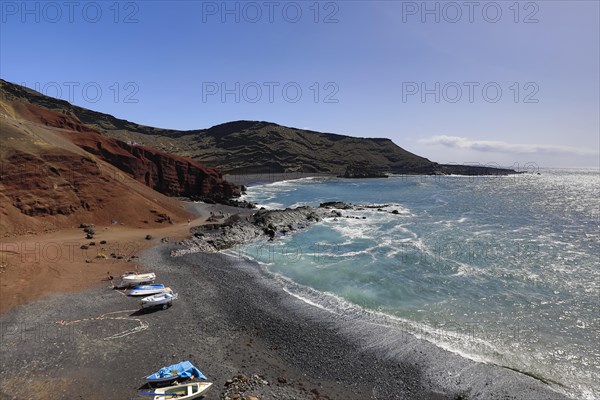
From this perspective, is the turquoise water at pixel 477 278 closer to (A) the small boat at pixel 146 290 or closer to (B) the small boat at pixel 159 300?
(A) the small boat at pixel 146 290

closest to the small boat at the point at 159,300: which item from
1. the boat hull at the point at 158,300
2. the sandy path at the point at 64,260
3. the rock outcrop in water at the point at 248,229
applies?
the boat hull at the point at 158,300

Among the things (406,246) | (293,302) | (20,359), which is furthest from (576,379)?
(20,359)

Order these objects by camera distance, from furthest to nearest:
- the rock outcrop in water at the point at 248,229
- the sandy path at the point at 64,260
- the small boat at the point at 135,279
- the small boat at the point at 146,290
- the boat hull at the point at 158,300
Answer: the rock outcrop in water at the point at 248,229, the small boat at the point at 135,279, the small boat at the point at 146,290, the sandy path at the point at 64,260, the boat hull at the point at 158,300

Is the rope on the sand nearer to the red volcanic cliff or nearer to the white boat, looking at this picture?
the white boat

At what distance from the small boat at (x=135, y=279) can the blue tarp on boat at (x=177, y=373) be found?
12.8m

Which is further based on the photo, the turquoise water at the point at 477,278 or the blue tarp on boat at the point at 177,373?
the turquoise water at the point at 477,278

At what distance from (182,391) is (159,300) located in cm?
1017

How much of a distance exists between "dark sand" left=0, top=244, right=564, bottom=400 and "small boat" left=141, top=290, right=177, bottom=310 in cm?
68

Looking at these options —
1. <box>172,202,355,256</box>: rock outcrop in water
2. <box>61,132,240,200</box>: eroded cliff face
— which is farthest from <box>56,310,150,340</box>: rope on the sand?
<box>61,132,240,200</box>: eroded cliff face

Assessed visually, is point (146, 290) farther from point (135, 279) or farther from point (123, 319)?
point (123, 319)

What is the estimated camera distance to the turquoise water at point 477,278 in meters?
21.2

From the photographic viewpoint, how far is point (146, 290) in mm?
26500

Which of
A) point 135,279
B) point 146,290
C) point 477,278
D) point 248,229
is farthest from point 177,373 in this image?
point 248,229

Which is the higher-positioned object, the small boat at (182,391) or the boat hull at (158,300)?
the boat hull at (158,300)
